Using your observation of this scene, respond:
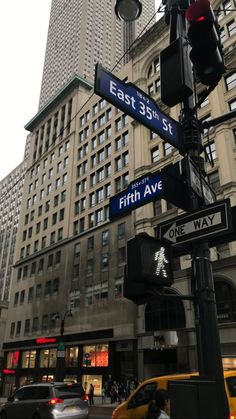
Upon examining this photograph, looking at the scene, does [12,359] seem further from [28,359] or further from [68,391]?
[68,391]

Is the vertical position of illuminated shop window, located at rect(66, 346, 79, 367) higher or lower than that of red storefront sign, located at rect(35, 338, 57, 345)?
lower

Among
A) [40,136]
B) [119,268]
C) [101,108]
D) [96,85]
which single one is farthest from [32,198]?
[96,85]

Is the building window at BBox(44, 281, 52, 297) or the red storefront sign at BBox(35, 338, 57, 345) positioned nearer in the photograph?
the red storefront sign at BBox(35, 338, 57, 345)

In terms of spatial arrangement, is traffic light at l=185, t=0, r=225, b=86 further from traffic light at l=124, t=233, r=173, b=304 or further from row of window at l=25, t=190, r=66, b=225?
row of window at l=25, t=190, r=66, b=225

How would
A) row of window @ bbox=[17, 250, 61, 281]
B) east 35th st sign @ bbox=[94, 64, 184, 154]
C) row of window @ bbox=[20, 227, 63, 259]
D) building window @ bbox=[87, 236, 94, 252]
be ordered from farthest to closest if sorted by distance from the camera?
row of window @ bbox=[20, 227, 63, 259]
row of window @ bbox=[17, 250, 61, 281]
building window @ bbox=[87, 236, 94, 252]
east 35th st sign @ bbox=[94, 64, 184, 154]

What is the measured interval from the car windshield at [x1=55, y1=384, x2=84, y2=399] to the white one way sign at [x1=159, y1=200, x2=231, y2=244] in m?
10.5

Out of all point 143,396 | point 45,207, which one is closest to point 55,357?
point 45,207

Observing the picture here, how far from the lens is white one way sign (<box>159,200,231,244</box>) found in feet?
14.4

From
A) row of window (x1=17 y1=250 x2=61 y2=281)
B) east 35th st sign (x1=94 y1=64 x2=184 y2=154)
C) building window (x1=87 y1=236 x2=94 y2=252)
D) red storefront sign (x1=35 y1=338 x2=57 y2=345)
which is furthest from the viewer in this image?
row of window (x1=17 y1=250 x2=61 y2=281)

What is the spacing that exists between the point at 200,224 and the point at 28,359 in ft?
172

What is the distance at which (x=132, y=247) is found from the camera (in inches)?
164

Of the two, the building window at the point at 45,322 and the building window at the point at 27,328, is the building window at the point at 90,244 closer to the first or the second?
the building window at the point at 45,322

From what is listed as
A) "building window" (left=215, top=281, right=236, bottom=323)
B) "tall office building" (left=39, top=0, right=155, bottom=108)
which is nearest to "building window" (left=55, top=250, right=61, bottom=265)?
"building window" (left=215, top=281, right=236, bottom=323)

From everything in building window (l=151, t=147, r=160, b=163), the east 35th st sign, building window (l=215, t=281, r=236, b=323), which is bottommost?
the east 35th st sign
